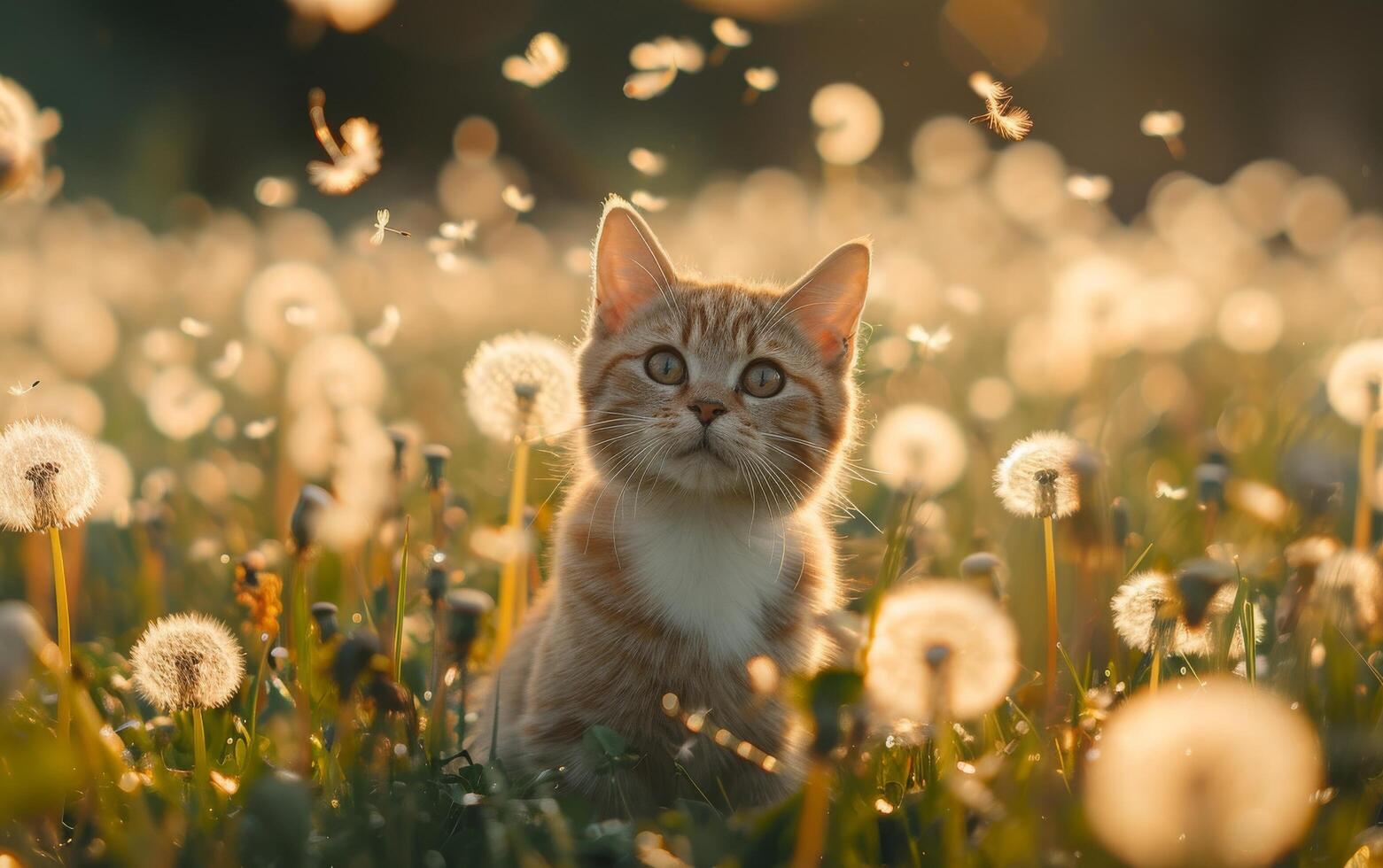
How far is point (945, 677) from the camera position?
1.60 m

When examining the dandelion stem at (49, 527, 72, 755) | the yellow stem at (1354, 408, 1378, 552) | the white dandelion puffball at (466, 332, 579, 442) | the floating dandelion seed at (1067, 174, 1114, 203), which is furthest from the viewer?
the white dandelion puffball at (466, 332, 579, 442)

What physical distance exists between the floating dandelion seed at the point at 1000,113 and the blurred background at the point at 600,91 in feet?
8.31

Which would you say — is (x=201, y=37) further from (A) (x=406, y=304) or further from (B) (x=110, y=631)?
(B) (x=110, y=631)

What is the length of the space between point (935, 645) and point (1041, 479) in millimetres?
637

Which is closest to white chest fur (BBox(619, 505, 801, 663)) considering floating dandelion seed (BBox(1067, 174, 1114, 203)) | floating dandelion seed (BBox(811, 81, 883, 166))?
floating dandelion seed (BBox(1067, 174, 1114, 203))

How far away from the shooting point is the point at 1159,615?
6.77 feet

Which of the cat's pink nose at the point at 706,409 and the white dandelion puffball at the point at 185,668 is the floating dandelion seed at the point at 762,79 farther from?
the white dandelion puffball at the point at 185,668

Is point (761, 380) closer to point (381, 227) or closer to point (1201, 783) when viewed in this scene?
point (381, 227)

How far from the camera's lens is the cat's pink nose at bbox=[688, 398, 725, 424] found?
2648 millimetres

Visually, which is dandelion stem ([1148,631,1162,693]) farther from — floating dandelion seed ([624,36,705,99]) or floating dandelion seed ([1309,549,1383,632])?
floating dandelion seed ([624,36,705,99])

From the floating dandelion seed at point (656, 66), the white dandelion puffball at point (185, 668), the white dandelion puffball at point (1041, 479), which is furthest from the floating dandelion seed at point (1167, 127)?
the white dandelion puffball at point (185, 668)

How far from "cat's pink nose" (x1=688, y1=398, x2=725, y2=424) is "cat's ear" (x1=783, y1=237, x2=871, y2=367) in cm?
47

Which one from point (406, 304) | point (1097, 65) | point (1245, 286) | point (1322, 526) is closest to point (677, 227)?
point (406, 304)

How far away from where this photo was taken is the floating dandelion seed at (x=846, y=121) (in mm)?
3926
